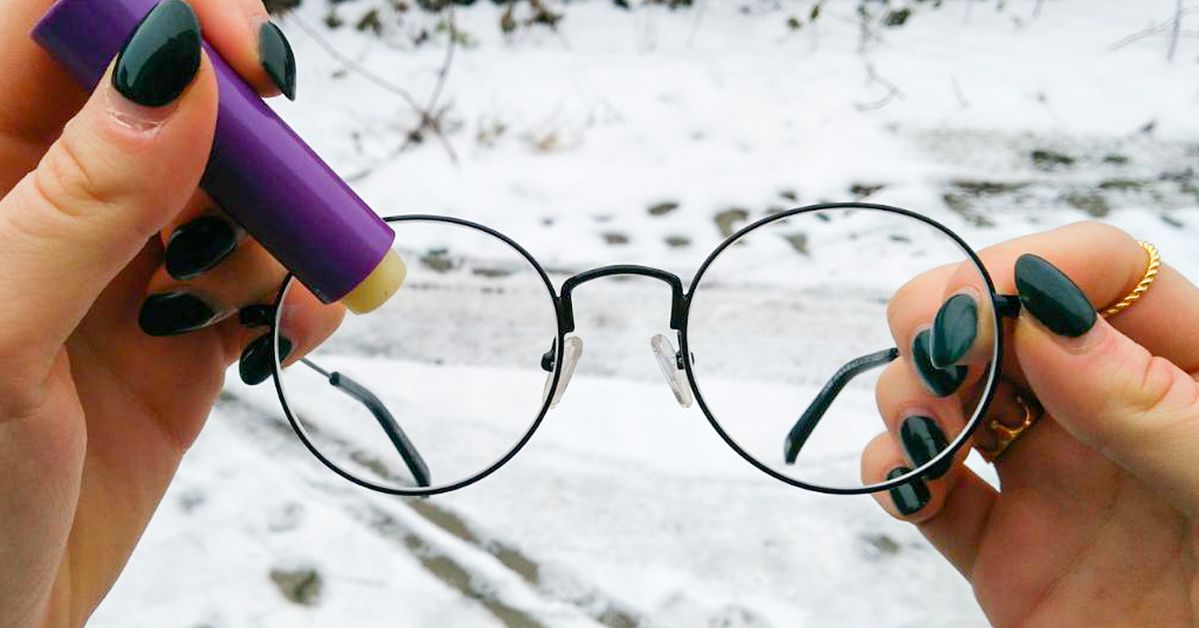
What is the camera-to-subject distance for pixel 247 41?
2.47ft

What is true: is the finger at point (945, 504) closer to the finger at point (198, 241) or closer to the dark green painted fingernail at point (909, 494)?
the dark green painted fingernail at point (909, 494)

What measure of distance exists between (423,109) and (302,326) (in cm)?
103

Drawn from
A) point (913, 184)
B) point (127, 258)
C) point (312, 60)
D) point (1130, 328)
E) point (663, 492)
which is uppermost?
→ point (127, 258)

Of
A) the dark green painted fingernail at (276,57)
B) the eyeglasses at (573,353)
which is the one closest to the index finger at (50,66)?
the dark green painted fingernail at (276,57)

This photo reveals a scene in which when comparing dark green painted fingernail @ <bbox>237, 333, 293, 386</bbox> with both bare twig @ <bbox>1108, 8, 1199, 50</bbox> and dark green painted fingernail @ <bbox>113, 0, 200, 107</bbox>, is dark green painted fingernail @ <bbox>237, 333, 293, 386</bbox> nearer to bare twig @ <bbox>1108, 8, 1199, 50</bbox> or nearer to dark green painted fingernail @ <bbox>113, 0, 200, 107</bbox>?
dark green painted fingernail @ <bbox>113, 0, 200, 107</bbox>

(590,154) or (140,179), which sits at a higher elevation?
(140,179)

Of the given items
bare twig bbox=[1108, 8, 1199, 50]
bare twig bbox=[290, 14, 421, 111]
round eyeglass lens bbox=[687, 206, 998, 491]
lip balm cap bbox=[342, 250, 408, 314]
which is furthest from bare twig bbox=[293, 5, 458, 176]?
bare twig bbox=[1108, 8, 1199, 50]

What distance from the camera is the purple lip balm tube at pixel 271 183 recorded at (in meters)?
0.65

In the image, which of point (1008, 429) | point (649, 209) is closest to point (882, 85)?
point (649, 209)

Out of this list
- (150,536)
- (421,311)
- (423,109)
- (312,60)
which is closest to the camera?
(150,536)

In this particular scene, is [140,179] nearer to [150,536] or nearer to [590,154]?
[150,536]

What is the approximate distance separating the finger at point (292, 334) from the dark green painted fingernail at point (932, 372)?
671 mm

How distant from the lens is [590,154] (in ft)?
5.91

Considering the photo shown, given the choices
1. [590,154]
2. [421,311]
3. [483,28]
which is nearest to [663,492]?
[421,311]
